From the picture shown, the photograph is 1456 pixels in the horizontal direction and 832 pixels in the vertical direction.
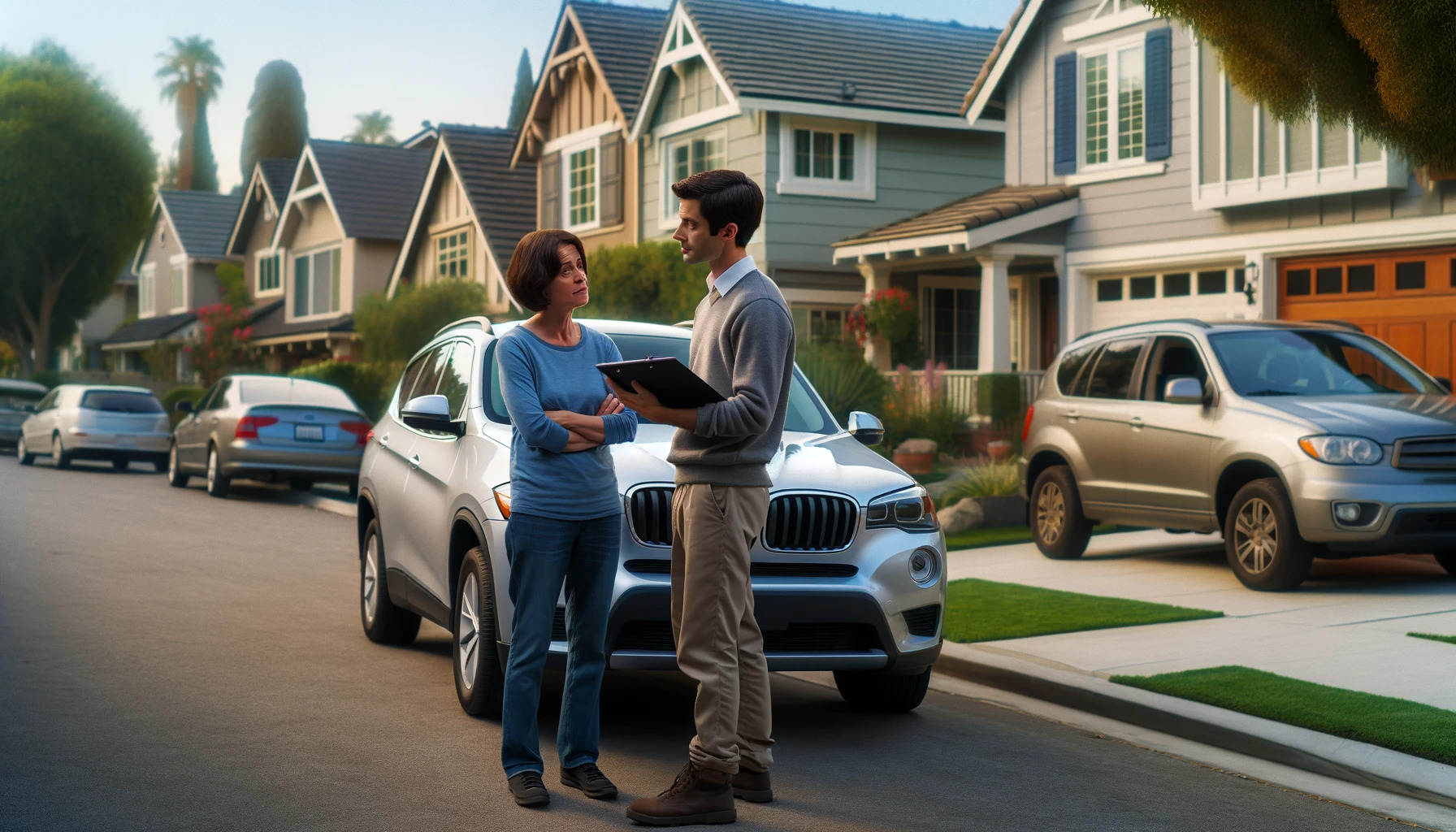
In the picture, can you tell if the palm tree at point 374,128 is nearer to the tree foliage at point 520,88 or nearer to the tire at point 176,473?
the tree foliage at point 520,88

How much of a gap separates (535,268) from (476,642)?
2.04 m

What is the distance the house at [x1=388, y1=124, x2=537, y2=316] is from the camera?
115ft

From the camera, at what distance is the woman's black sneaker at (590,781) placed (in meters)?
5.69

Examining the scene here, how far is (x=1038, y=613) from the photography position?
1013 centimetres

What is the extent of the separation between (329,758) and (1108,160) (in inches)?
671

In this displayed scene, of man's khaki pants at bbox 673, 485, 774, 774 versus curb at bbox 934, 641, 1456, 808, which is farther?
curb at bbox 934, 641, 1456, 808

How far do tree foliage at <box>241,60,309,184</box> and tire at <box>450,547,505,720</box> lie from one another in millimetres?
88543

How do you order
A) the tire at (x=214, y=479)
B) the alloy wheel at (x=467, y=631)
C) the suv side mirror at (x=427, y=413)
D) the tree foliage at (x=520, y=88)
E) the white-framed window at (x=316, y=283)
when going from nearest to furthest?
the alloy wheel at (x=467, y=631), the suv side mirror at (x=427, y=413), the tire at (x=214, y=479), the white-framed window at (x=316, y=283), the tree foliage at (x=520, y=88)

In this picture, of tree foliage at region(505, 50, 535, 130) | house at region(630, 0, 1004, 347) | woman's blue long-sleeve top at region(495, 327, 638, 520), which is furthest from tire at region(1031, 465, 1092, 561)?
tree foliage at region(505, 50, 535, 130)

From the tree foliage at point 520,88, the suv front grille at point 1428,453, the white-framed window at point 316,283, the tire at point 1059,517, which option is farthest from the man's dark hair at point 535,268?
the tree foliage at point 520,88

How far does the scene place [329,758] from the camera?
630cm

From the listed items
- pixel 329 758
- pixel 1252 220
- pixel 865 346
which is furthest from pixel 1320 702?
pixel 865 346

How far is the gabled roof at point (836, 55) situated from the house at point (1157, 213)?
9.31ft

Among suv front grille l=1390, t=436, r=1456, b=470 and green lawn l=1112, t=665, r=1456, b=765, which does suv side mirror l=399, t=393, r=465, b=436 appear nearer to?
green lawn l=1112, t=665, r=1456, b=765
